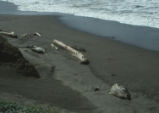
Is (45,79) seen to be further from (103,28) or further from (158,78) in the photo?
(103,28)

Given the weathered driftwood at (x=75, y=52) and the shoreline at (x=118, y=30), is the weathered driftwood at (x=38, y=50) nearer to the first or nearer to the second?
the weathered driftwood at (x=75, y=52)

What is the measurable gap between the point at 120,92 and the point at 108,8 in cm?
1168

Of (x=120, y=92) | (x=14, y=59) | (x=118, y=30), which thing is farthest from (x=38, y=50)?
(x=118, y=30)

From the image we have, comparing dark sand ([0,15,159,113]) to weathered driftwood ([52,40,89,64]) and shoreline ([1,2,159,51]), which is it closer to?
weathered driftwood ([52,40,89,64])

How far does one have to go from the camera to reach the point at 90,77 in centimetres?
832

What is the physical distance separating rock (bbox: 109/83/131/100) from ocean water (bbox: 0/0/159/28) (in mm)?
7193

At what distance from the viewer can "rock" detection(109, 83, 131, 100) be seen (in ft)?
23.4

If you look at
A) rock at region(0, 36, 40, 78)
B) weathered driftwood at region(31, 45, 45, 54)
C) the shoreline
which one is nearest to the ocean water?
the shoreline

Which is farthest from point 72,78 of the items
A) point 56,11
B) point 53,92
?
point 56,11

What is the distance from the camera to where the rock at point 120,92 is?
7125 mm

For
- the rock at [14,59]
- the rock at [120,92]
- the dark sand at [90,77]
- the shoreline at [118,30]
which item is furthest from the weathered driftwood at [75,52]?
the shoreline at [118,30]

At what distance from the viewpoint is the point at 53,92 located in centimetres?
694

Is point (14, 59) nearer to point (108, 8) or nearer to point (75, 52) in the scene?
point (75, 52)

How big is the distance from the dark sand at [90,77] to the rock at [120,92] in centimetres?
12
